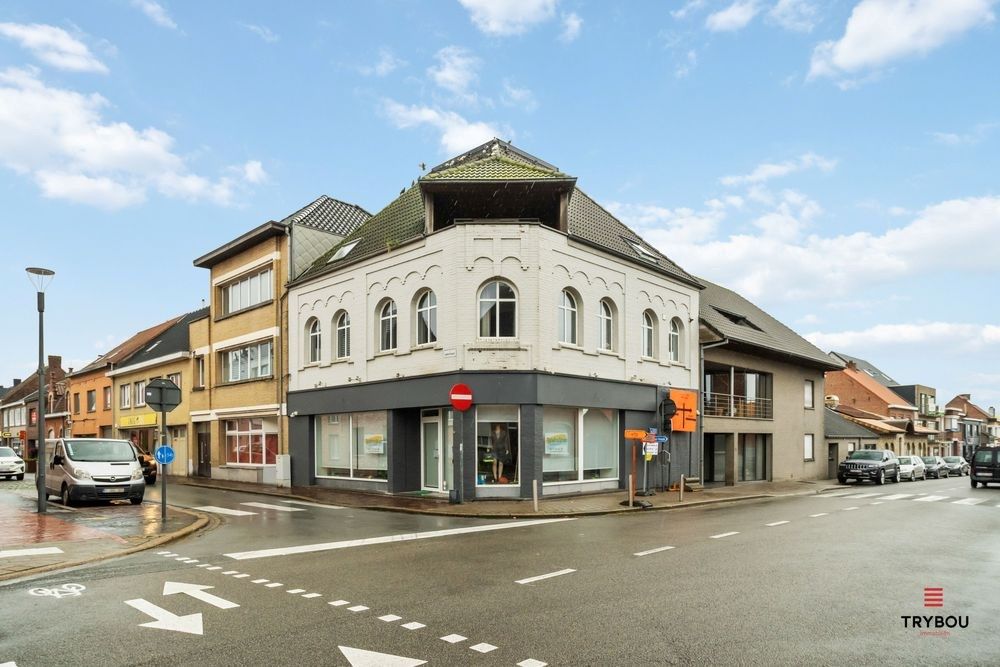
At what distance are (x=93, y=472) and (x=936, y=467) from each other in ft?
149

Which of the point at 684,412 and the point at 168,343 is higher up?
the point at 168,343

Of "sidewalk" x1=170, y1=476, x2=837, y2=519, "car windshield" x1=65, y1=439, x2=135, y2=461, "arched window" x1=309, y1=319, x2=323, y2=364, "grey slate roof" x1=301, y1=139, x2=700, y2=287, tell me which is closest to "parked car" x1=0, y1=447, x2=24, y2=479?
"sidewalk" x1=170, y1=476, x2=837, y2=519

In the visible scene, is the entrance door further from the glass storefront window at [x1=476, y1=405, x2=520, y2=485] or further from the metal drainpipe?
the metal drainpipe

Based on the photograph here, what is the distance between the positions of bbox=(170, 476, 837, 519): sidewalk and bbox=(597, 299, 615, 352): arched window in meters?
4.52

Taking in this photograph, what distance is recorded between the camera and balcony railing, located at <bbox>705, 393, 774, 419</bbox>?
28.5 m

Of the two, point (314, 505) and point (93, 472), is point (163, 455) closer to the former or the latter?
point (93, 472)

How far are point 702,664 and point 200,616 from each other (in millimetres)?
4759

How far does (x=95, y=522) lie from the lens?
15.3m

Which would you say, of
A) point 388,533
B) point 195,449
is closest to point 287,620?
point 388,533

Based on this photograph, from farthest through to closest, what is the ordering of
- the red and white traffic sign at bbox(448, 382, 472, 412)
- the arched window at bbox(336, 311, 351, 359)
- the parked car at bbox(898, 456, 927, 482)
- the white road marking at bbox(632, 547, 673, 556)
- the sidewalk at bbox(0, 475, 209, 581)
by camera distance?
1. the parked car at bbox(898, 456, 927, 482)
2. the arched window at bbox(336, 311, 351, 359)
3. the red and white traffic sign at bbox(448, 382, 472, 412)
4. the white road marking at bbox(632, 547, 673, 556)
5. the sidewalk at bbox(0, 475, 209, 581)

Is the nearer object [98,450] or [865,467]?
[98,450]

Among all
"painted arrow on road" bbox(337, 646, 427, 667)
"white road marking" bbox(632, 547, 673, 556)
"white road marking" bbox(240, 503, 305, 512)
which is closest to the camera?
"painted arrow on road" bbox(337, 646, 427, 667)

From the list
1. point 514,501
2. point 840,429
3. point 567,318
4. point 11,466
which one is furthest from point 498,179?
point 11,466

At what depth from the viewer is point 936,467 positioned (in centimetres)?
4469
